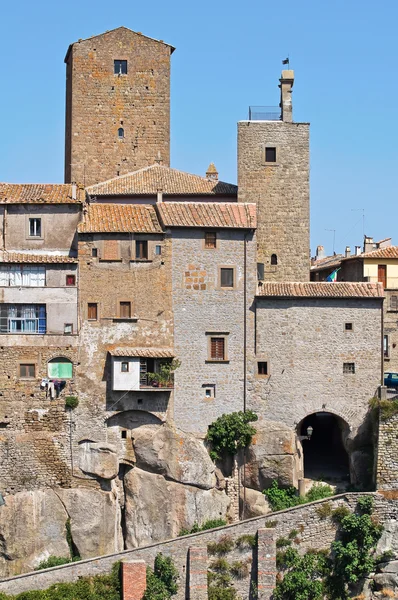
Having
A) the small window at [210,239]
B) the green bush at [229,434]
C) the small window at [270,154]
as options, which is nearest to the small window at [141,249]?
the small window at [210,239]

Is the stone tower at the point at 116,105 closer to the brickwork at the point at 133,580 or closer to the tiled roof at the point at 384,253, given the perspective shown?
the tiled roof at the point at 384,253

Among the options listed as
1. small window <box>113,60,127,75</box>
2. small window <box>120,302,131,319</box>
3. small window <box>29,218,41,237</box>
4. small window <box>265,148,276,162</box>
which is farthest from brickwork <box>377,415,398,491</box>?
small window <box>113,60,127,75</box>

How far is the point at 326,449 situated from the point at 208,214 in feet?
40.8

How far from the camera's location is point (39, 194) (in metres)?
59.6

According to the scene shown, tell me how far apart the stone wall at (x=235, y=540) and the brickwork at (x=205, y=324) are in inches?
223

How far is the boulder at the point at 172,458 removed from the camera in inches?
2267

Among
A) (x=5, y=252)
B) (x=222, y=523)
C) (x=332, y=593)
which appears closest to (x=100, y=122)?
(x=5, y=252)

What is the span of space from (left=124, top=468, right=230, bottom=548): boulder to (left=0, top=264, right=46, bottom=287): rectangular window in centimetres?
896

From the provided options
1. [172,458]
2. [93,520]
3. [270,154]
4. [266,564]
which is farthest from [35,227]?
[266,564]

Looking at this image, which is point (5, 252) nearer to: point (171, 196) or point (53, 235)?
point (53, 235)

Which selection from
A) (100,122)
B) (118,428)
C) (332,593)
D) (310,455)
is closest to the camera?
(332,593)

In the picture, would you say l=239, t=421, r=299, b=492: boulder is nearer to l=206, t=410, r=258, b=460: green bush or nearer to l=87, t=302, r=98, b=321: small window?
l=206, t=410, r=258, b=460: green bush

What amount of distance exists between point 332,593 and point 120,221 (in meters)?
17.8

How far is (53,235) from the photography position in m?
58.9
